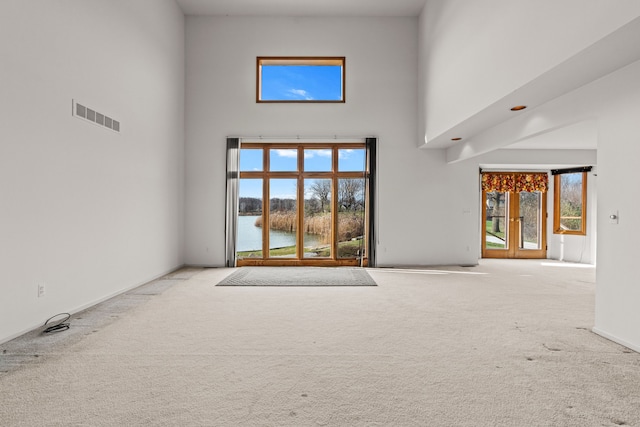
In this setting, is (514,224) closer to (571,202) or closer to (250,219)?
(571,202)

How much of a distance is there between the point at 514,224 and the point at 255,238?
21.0 feet

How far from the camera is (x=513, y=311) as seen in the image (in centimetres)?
408

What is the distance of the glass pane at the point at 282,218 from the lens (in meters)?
7.55

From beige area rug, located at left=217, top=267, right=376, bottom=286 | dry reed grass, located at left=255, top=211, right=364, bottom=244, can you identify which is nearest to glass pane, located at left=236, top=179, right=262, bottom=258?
dry reed grass, located at left=255, top=211, right=364, bottom=244

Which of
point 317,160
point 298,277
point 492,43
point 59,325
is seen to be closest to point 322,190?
point 317,160

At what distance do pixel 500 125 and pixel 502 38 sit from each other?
158cm

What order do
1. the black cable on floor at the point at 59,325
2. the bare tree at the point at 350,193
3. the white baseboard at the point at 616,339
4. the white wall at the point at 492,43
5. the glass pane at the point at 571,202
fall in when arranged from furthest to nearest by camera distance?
the glass pane at the point at 571,202 < the bare tree at the point at 350,193 < the black cable on floor at the point at 59,325 < the white baseboard at the point at 616,339 < the white wall at the point at 492,43

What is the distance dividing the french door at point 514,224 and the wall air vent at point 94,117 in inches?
315

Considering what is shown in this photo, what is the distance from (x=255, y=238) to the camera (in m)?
7.51

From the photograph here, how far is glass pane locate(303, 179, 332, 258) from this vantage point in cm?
757

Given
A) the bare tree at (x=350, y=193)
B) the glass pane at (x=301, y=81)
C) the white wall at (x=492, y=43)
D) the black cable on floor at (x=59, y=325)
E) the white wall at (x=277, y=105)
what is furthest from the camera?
the bare tree at (x=350, y=193)

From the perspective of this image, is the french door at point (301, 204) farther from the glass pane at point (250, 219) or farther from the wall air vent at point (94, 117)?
the wall air vent at point (94, 117)

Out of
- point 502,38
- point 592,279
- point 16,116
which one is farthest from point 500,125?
point 16,116

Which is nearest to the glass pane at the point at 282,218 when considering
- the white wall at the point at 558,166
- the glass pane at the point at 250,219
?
the glass pane at the point at 250,219
